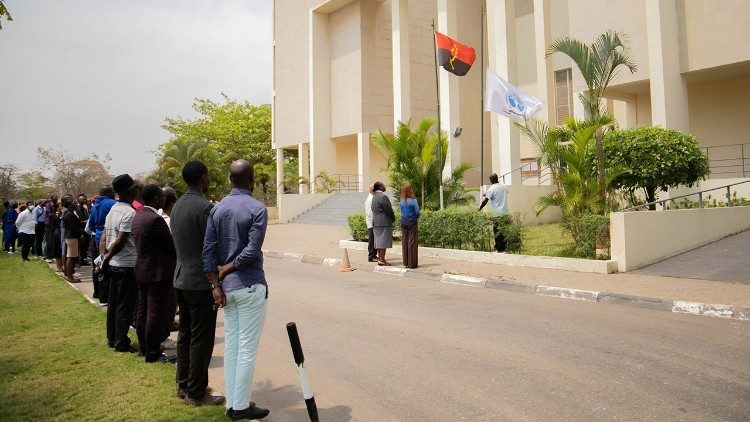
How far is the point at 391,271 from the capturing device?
38.4 ft

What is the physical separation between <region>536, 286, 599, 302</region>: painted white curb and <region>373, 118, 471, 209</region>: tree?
7.22 meters

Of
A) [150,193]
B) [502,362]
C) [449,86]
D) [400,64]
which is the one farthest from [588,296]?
[400,64]

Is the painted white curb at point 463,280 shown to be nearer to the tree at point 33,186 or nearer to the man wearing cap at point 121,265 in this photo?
the man wearing cap at point 121,265

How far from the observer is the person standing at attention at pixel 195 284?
4.07 m

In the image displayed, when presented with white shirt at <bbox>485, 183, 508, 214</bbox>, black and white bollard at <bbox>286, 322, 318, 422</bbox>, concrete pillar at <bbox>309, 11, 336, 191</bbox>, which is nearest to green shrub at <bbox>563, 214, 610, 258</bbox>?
white shirt at <bbox>485, 183, 508, 214</bbox>

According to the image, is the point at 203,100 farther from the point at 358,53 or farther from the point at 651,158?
the point at 651,158

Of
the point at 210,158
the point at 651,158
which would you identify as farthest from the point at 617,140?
the point at 210,158

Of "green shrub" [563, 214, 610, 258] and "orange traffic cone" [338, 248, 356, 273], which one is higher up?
"green shrub" [563, 214, 610, 258]

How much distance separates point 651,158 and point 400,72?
15498 millimetres

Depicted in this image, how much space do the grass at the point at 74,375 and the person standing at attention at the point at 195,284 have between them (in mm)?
205

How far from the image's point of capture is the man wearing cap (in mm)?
5703

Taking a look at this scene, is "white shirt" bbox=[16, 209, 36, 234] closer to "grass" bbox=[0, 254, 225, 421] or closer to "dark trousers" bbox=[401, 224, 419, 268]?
"grass" bbox=[0, 254, 225, 421]

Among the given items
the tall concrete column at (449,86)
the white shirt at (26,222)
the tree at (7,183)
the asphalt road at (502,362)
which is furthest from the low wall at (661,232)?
the tree at (7,183)

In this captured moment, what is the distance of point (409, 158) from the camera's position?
16.0 m
